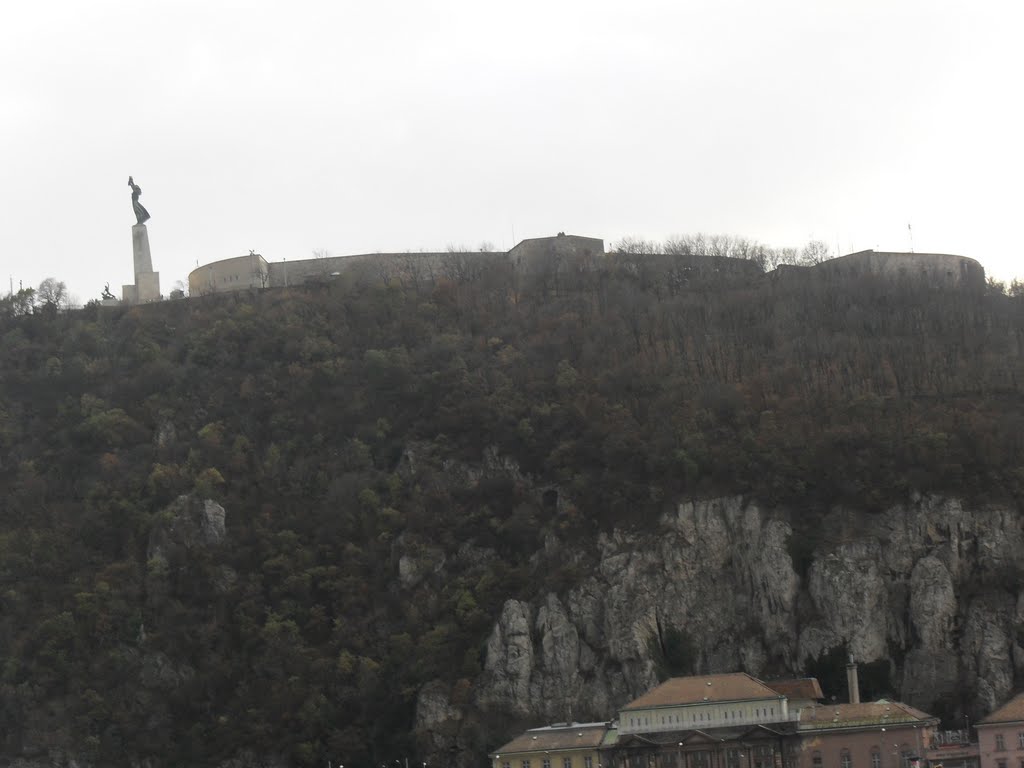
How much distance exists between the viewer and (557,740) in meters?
81.6

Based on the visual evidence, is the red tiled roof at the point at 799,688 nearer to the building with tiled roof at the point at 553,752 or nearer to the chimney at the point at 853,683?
the chimney at the point at 853,683

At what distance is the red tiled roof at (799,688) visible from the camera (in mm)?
82125

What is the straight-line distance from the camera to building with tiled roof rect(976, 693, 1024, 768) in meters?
76.5

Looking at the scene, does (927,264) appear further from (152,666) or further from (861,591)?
(152,666)

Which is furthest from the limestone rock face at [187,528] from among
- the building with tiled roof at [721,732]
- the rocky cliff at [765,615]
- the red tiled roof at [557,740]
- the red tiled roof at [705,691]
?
the red tiled roof at [705,691]

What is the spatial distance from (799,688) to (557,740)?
9799 millimetres

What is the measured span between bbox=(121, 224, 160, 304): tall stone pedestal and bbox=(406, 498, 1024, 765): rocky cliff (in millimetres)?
38252

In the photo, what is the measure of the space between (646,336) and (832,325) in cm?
925

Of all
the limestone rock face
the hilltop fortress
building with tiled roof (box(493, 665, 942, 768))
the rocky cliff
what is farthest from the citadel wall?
building with tiled roof (box(493, 665, 942, 768))

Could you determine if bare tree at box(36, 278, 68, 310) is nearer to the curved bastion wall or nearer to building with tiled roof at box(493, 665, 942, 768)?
the curved bastion wall

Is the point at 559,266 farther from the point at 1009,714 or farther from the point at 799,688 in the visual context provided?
the point at 1009,714

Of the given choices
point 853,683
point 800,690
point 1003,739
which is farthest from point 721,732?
point 1003,739

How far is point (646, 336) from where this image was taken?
103125 mm

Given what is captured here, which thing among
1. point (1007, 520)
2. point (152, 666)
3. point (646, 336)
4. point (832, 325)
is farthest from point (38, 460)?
point (1007, 520)
